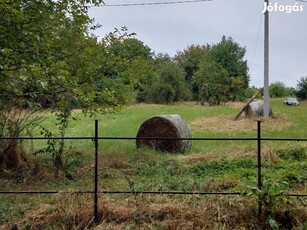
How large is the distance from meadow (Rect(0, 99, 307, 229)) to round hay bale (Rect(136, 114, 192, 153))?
0.87 feet

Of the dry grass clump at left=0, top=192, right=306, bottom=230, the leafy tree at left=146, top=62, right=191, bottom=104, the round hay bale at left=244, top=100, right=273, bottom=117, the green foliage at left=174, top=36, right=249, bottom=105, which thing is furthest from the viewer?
the leafy tree at left=146, top=62, right=191, bottom=104

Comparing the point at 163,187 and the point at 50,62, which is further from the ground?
the point at 50,62

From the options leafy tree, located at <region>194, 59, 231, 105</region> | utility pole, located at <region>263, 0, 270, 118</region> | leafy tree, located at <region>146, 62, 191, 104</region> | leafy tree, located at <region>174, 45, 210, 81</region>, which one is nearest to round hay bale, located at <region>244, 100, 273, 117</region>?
utility pole, located at <region>263, 0, 270, 118</region>

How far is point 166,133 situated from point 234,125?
549 centimetres

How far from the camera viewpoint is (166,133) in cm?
927

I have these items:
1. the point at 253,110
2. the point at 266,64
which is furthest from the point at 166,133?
the point at 253,110

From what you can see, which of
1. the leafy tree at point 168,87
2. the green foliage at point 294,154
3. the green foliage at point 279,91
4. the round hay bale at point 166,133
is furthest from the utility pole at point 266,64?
the green foliage at point 279,91

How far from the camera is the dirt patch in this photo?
1284 cm

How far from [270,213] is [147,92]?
3385 centimetres

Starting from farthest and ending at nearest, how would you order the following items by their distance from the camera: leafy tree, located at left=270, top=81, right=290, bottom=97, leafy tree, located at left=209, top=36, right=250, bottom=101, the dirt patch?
leafy tree, located at left=270, top=81, right=290, bottom=97, leafy tree, located at left=209, top=36, right=250, bottom=101, the dirt patch

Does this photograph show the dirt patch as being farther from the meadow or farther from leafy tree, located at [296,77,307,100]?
leafy tree, located at [296,77,307,100]

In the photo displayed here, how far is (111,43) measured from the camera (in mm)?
8008

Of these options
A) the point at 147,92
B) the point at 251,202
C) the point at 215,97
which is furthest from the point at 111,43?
the point at 147,92

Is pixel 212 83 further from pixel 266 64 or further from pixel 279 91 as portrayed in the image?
pixel 266 64
